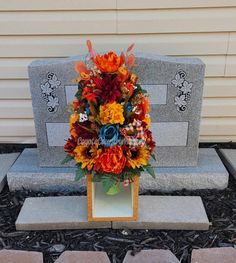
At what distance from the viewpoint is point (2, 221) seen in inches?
96.1

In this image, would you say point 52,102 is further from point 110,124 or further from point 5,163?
point 110,124

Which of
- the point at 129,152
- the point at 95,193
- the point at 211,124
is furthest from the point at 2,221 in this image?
the point at 211,124

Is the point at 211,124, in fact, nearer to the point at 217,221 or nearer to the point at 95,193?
the point at 217,221

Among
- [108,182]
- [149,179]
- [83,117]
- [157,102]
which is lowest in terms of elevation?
[149,179]

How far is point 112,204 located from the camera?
2.37 m

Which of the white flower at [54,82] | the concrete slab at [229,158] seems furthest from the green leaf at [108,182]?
the concrete slab at [229,158]

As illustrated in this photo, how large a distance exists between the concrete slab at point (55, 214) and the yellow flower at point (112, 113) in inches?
30.1

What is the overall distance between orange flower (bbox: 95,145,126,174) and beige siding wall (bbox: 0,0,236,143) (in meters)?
1.26

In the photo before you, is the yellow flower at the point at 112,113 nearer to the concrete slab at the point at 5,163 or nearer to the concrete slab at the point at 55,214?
the concrete slab at the point at 55,214

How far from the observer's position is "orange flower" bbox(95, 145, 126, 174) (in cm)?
200

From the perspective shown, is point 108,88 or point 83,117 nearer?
point 108,88

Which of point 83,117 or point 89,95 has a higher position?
point 89,95

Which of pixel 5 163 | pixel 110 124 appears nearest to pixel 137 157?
pixel 110 124

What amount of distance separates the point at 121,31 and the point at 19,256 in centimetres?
188
